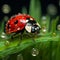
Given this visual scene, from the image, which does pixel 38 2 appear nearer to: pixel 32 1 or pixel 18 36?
pixel 32 1

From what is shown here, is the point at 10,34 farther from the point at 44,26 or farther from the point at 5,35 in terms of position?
the point at 44,26

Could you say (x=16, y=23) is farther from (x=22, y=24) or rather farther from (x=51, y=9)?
(x=51, y=9)

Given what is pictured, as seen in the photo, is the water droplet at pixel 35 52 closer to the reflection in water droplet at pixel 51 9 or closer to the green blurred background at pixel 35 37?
the green blurred background at pixel 35 37

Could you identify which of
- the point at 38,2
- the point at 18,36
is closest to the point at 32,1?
the point at 38,2

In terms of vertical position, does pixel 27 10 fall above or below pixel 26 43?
above

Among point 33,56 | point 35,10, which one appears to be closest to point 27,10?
point 35,10

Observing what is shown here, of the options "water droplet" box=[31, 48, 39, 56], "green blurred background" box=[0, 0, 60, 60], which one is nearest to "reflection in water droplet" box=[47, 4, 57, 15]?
"green blurred background" box=[0, 0, 60, 60]
